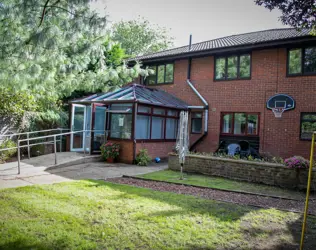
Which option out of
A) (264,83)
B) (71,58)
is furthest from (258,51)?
(71,58)

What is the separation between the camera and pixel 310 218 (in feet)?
16.8

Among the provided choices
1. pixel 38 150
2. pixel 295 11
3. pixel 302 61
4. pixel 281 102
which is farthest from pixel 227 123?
pixel 38 150

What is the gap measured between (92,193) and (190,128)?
31.2 feet

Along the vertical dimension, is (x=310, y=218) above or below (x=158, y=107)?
below

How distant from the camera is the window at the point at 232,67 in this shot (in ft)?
44.3

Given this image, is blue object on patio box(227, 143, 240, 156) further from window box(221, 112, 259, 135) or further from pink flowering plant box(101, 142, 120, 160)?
pink flowering plant box(101, 142, 120, 160)

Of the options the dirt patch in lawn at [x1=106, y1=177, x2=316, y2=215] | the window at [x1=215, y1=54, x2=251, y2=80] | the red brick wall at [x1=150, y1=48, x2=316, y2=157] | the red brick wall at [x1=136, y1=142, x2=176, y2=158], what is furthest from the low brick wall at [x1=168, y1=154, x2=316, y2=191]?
the window at [x1=215, y1=54, x2=251, y2=80]

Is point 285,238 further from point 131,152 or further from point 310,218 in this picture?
point 131,152

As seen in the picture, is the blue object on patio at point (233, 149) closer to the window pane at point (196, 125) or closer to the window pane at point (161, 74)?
the window pane at point (196, 125)

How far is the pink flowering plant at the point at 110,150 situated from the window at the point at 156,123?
1019 millimetres

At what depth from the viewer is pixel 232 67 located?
13.8 metres

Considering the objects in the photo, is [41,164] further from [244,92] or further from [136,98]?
[244,92]

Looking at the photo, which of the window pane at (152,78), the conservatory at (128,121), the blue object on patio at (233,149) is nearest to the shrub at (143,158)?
the conservatory at (128,121)

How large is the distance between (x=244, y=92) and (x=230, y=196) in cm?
782
